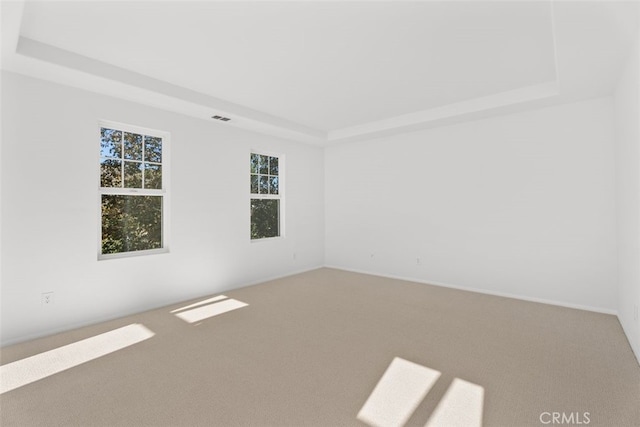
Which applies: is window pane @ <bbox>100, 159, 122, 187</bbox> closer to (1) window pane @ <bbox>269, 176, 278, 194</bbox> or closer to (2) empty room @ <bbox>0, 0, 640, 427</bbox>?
(2) empty room @ <bbox>0, 0, 640, 427</bbox>

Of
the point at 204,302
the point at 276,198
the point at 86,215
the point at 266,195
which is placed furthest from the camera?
the point at 276,198

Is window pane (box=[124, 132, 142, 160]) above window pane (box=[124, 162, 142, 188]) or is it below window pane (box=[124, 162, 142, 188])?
above

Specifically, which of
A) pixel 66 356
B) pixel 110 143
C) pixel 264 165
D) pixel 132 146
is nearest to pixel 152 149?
pixel 132 146

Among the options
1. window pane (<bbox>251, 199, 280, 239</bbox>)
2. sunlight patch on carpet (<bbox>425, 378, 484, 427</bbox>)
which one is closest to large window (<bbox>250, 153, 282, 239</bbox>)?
window pane (<bbox>251, 199, 280, 239</bbox>)

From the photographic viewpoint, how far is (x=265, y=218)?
17.4 feet

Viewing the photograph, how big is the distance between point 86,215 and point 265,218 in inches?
102

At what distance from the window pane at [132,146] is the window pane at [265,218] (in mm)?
1825

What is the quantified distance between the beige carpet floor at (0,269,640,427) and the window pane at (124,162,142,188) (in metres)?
1.54

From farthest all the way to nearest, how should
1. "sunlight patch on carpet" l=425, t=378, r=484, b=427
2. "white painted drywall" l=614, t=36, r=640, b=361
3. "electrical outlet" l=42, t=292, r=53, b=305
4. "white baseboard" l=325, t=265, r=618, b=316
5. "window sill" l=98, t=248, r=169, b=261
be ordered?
"white baseboard" l=325, t=265, r=618, b=316, "window sill" l=98, t=248, r=169, b=261, "electrical outlet" l=42, t=292, r=53, b=305, "white painted drywall" l=614, t=36, r=640, b=361, "sunlight patch on carpet" l=425, t=378, r=484, b=427

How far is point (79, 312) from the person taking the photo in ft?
10.4

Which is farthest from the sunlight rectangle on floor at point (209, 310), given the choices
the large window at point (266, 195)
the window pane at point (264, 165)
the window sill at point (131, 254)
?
the window pane at point (264, 165)

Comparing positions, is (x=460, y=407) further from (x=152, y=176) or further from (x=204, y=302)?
(x=152, y=176)

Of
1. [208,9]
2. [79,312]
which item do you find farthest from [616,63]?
[79,312]

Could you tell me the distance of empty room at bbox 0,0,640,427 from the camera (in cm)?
206
